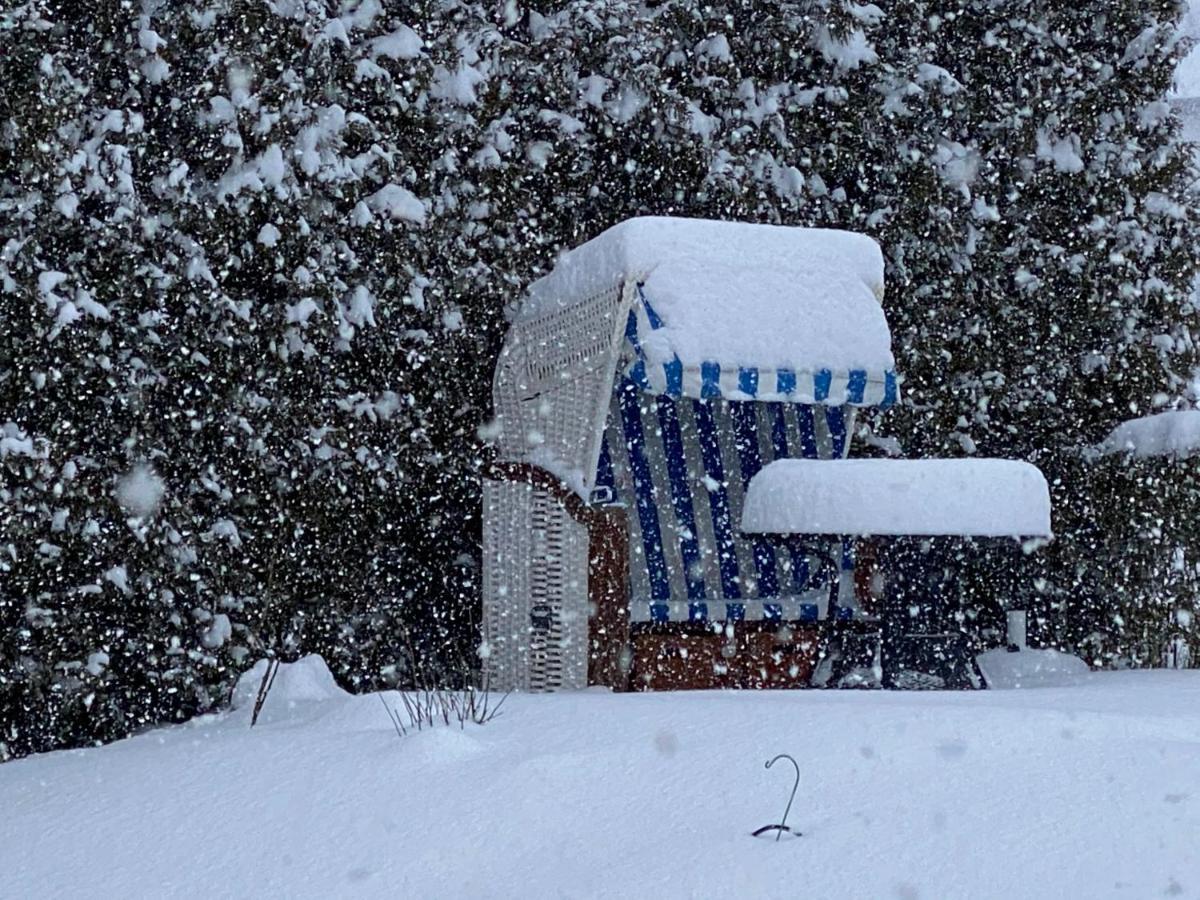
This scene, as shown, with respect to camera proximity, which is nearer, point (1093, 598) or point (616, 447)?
point (616, 447)

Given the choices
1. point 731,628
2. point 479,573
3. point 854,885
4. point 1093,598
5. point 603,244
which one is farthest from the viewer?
point 1093,598

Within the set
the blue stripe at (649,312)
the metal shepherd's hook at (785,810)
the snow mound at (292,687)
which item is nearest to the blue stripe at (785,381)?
the blue stripe at (649,312)

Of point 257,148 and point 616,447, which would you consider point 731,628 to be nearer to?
point 616,447

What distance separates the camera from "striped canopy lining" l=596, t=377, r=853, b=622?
21.0 ft

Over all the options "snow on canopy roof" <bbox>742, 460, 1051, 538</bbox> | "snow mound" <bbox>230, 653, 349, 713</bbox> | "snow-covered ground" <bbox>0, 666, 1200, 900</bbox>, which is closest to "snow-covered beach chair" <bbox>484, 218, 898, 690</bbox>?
"snow on canopy roof" <bbox>742, 460, 1051, 538</bbox>

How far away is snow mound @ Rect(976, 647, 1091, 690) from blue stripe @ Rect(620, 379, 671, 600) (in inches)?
60.3

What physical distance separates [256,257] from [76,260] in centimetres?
76

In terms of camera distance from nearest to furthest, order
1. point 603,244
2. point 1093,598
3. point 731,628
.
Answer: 1. point 603,244
2. point 731,628
3. point 1093,598

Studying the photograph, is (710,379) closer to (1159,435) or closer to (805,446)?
(805,446)

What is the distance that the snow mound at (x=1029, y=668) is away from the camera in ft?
21.3

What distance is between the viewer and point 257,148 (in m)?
6.05

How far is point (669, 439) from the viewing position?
6.51m

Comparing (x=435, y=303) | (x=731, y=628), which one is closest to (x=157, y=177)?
(x=435, y=303)

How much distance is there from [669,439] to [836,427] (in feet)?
2.54
